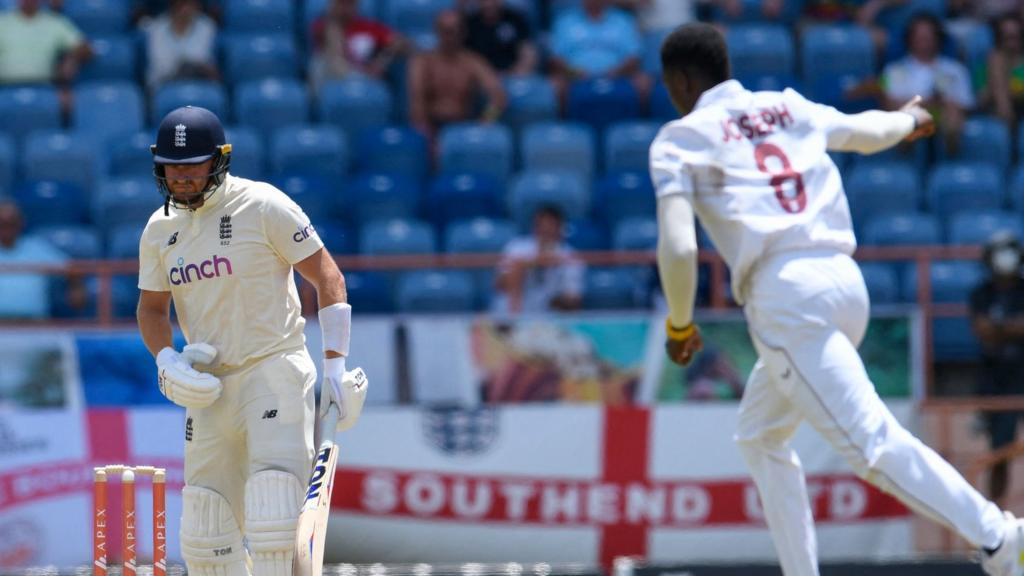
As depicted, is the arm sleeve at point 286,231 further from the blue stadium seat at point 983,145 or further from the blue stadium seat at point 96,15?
the blue stadium seat at point 96,15

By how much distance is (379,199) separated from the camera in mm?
11445

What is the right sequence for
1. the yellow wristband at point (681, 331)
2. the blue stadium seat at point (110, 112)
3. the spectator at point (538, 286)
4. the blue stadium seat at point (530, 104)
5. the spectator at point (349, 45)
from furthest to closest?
1. the spectator at point (349, 45)
2. the blue stadium seat at point (530, 104)
3. the blue stadium seat at point (110, 112)
4. the spectator at point (538, 286)
5. the yellow wristband at point (681, 331)

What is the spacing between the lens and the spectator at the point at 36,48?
12500 mm

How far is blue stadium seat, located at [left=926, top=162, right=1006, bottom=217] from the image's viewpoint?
1155 centimetres

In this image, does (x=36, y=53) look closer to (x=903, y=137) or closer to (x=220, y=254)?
(x=220, y=254)

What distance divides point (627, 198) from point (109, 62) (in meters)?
4.33

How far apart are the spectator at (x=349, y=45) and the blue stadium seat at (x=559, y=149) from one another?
4.72 ft

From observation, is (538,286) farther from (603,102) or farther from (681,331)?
(681,331)

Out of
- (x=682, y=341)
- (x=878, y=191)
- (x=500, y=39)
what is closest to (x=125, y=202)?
(x=500, y=39)

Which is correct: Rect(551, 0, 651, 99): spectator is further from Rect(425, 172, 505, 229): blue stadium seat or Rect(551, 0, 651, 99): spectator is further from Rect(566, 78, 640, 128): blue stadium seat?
Rect(425, 172, 505, 229): blue stadium seat

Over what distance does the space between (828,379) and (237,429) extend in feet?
6.90

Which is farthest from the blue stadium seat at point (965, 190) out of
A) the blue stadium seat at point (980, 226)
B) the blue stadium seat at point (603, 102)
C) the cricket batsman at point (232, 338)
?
the cricket batsman at point (232, 338)

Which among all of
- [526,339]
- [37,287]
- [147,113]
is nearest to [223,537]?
[526,339]

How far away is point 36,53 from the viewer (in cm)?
1256
